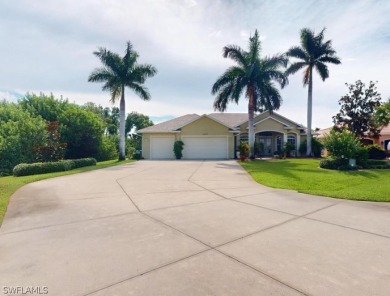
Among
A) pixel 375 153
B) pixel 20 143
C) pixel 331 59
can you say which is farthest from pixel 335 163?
pixel 20 143

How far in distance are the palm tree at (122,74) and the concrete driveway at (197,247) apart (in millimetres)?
18068

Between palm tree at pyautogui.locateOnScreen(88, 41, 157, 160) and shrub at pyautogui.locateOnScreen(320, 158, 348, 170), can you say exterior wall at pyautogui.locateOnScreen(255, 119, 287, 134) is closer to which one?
shrub at pyautogui.locateOnScreen(320, 158, 348, 170)

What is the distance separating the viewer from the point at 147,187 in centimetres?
866

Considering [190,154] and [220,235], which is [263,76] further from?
[220,235]

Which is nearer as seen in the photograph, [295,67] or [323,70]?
[323,70]

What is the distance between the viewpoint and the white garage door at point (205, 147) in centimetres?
2497

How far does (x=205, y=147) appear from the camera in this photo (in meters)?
25.0

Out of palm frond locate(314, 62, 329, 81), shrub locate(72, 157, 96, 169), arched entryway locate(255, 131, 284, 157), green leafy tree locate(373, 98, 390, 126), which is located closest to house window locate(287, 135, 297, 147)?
arched entryway locate(255, 131, 284, 157)

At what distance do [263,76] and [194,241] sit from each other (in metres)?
20.0

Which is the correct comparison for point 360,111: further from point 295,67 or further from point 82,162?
point 82,162

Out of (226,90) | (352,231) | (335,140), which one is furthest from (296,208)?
(226,90)

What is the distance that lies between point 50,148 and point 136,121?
36398mm

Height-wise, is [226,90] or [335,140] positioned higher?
[226,90]

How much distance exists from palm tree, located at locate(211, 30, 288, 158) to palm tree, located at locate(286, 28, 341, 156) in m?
4.80
